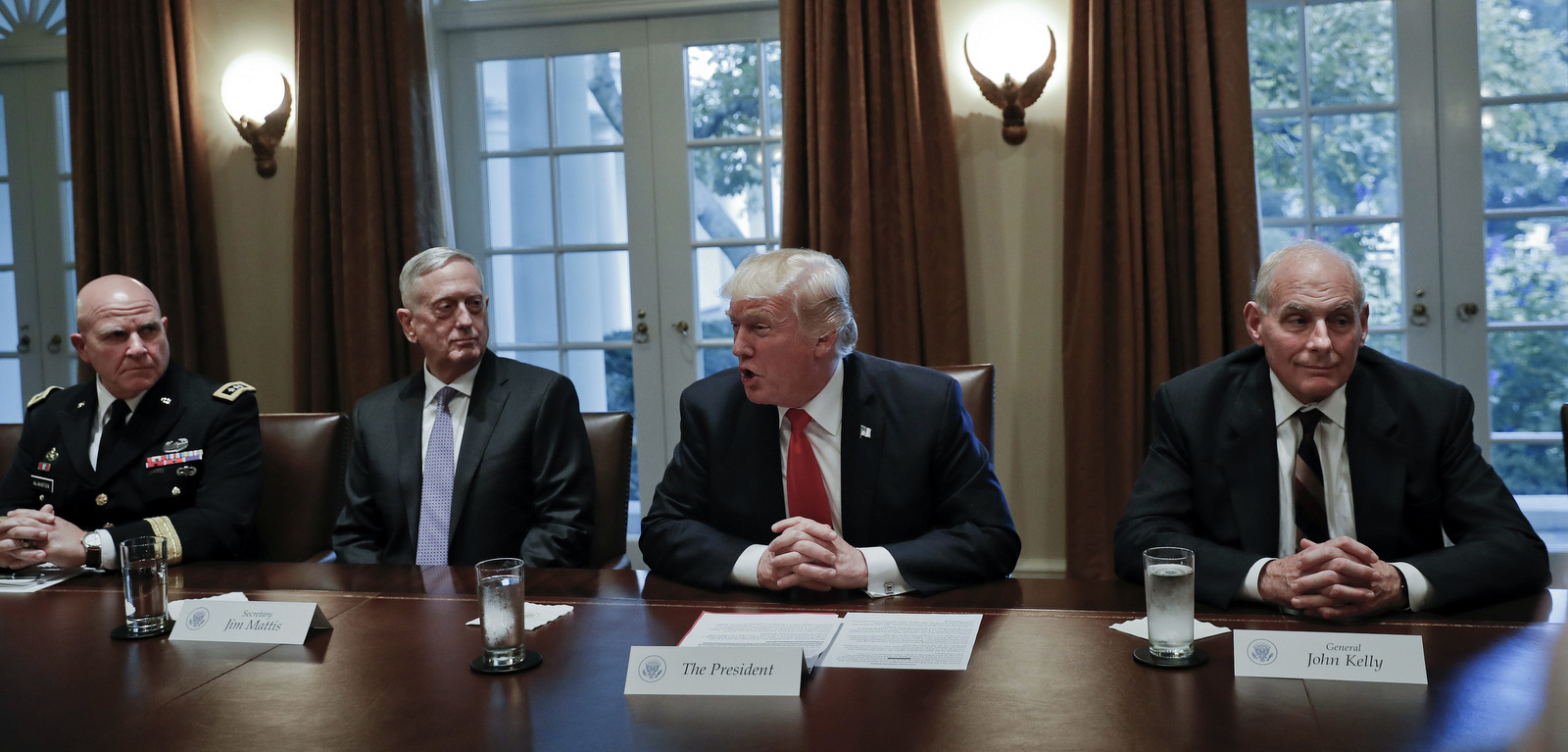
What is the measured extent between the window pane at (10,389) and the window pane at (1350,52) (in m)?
4.96

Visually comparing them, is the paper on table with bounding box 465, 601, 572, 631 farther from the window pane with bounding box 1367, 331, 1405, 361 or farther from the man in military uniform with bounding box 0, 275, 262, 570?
the window pane with bounding box 1367, 331, 1405, 361

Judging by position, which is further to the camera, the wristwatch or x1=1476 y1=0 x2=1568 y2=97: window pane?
x1=1476 y1=0 x2=1568 y2=97: window pane

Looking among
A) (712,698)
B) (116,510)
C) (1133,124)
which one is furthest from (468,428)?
(1133,124)

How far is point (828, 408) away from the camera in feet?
7.11

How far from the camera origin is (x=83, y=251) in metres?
4.09

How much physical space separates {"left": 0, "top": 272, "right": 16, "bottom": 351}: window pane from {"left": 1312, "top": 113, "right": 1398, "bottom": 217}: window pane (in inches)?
192

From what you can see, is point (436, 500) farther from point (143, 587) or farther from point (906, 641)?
point (906, 641)

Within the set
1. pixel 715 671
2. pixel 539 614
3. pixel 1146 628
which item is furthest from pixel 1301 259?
pixel 539 614

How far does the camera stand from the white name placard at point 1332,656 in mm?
1261

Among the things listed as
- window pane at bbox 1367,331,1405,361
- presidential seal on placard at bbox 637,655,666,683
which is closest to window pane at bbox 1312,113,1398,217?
window pane at bbox 1367,331,1405,361

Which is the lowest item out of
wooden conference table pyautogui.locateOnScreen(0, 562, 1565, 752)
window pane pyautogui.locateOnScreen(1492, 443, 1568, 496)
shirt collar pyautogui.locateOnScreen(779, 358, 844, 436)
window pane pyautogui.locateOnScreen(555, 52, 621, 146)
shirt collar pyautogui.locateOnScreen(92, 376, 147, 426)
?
window pane pyautogui.locateOnScreen(1492, 443, 1568, 496)

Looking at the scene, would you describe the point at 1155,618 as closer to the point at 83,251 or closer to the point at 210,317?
the point at 210,317

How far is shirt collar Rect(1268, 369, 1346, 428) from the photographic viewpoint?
1.98 metres

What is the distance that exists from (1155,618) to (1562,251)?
2.97 metres
